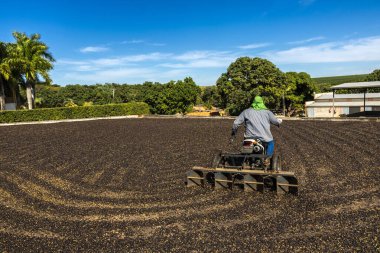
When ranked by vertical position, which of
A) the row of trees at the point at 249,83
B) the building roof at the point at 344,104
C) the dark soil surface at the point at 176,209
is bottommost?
the dark soil surface at the point at 176,209

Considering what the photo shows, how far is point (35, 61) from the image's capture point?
44.2 metres

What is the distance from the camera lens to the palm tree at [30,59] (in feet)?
142

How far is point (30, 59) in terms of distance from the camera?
147 feet

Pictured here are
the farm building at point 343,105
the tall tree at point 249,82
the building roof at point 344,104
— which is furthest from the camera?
the farm building at point 343,105

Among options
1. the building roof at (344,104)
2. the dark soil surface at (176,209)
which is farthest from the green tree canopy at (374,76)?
the dark soil surface at (176,209)

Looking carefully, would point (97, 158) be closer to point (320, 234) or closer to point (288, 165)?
point (288, 165)

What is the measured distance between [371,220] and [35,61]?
49.0 m

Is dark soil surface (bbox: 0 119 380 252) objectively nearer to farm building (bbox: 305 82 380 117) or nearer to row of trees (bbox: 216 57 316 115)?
row of trees (bbox: 216 57 316 115)

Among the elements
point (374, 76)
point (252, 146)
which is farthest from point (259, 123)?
point (374, 76)

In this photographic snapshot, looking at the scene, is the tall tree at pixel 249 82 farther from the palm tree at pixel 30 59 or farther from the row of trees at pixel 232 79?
the palm tree at pixel 30 59

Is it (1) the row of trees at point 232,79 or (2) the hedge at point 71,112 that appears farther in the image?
(1) the row of trees at point 232,79

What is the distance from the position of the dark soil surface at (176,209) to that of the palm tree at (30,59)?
118ft

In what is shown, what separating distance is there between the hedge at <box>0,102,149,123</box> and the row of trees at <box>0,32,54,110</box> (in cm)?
517

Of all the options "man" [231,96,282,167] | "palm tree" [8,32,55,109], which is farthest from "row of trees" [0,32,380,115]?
"man" [231,96,282,167]
